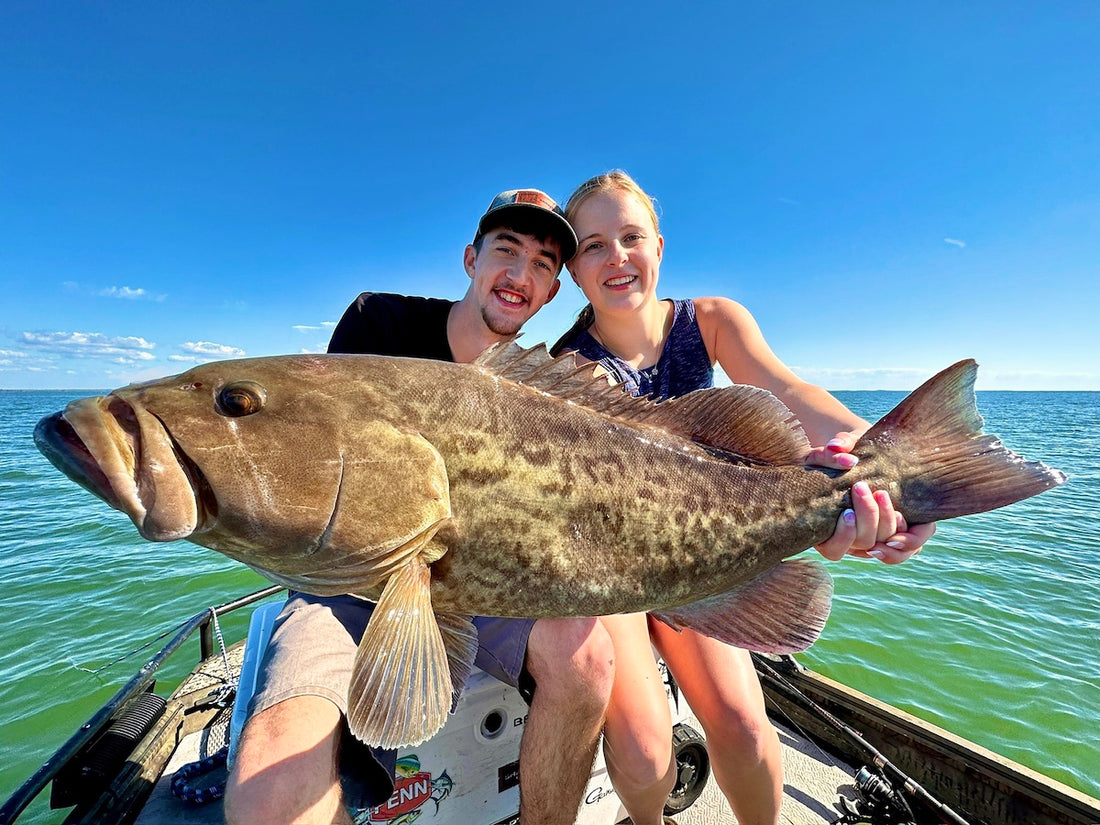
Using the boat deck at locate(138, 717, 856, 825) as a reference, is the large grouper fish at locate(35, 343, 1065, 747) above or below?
above

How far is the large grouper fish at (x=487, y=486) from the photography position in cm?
178

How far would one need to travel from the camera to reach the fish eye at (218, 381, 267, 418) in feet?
6.11

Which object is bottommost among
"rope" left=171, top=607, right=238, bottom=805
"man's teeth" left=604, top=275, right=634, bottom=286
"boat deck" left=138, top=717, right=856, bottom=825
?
"boat deck" left=138, top=717, right=856, bottom=825

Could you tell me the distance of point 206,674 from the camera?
17.2 ft

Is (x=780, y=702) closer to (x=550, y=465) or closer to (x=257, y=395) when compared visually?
(x=550, y=465)

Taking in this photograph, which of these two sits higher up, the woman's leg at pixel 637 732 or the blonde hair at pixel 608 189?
the blonde hair at pixel 608 189

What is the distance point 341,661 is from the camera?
274 cm

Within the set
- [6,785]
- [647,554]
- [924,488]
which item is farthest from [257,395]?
[6,785]

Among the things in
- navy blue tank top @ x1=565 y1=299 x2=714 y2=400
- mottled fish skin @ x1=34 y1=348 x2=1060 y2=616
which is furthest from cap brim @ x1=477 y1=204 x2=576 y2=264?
mottled fish skin @ x1=34 y1=348 x2=1060 y2=616

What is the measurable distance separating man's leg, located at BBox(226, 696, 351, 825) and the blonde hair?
134 inches

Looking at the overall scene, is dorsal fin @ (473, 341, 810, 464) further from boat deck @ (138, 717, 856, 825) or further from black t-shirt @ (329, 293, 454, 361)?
boat deck @ (138, 717, 856, 825)

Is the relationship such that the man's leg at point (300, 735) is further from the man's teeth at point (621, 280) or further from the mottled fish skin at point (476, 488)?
the man's teeth at point (621, 280)

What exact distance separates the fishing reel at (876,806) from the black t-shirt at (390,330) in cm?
406

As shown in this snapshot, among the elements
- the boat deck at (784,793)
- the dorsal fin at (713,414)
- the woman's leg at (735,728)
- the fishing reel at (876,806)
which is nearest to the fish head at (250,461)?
the dorsal fin at (713,414)
